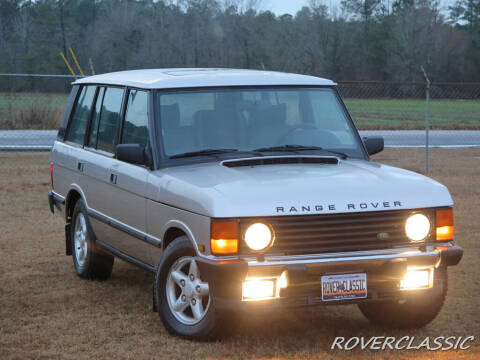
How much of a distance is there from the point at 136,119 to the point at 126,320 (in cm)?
157

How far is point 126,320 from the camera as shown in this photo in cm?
655

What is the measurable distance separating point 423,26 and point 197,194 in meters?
75.5

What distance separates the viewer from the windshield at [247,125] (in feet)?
21.4

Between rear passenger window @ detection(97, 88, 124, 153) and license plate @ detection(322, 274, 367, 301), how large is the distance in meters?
2.52

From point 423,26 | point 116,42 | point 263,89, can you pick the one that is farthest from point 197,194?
point 423,26

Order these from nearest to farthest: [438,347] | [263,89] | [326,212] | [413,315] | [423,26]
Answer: [326,212] → [438,347] → [413,315] → [263,89] → [423,26]

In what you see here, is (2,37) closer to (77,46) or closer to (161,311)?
(77,46)

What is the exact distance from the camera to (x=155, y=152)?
6.39 meters

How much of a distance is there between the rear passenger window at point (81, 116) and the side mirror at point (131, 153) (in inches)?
68.9

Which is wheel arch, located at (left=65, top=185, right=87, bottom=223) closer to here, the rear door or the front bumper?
the rear door

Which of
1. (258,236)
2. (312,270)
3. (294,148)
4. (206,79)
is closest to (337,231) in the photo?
(312,270)

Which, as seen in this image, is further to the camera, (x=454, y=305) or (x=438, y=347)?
(x=454, y=305)

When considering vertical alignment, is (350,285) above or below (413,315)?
above

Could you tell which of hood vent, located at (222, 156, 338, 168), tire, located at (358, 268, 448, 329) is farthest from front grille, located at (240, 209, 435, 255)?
hood vent, located at (222, 156, 338, 168)
